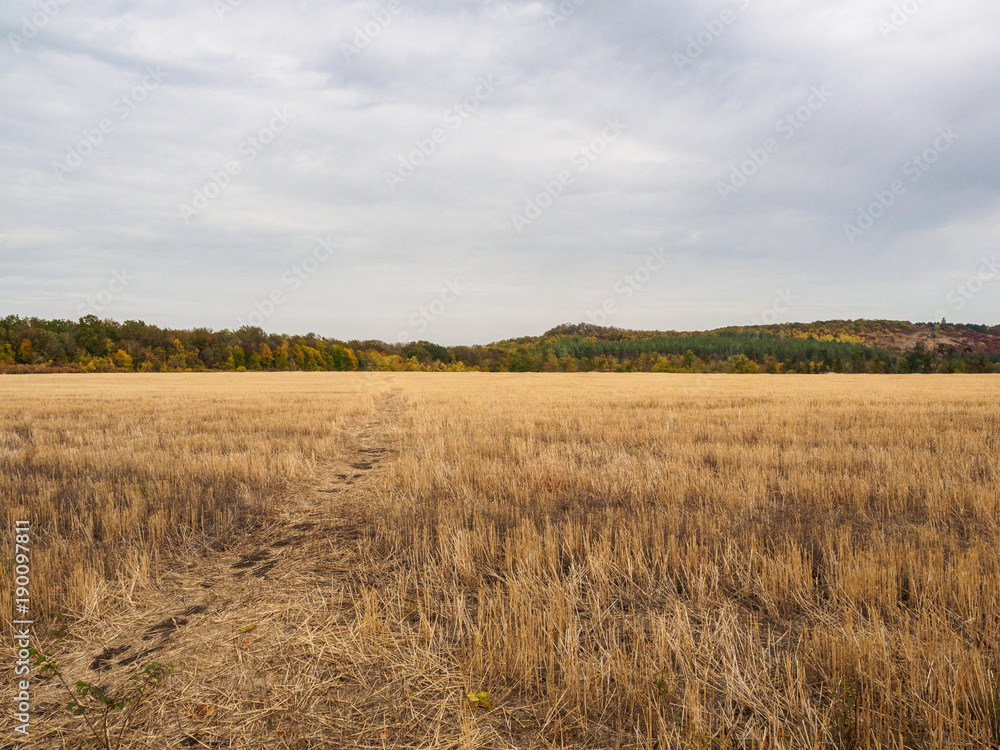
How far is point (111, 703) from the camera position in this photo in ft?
8.57

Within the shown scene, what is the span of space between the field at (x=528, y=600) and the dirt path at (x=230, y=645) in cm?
2

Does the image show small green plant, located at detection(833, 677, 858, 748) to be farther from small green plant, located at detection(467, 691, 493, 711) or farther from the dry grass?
the dry grass

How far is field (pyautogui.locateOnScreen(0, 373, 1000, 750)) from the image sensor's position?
8.57 feet

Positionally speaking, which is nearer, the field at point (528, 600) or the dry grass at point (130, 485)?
the field at point (528, 600)

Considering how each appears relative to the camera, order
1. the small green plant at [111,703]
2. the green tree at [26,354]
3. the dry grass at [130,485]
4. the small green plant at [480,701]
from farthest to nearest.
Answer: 1. the green tree at [26,354]
2. the dry grass at [130,485]
3. the small green plant at [480,701]
4. the small green plant at [111,703]

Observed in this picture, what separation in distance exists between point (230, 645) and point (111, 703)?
90 centimetres

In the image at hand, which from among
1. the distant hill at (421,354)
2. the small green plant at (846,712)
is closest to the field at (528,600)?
the small green plant at (846,712)

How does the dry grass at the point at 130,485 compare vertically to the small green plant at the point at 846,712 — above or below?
below

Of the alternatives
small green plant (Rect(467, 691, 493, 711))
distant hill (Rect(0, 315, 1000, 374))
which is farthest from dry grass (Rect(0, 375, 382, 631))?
distant hill (Rect(0, 315, 1000, 374))

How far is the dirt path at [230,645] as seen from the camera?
2.65m

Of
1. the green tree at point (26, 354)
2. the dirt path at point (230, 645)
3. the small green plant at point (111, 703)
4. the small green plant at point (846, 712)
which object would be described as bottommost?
the dirt path at point (230, 645)

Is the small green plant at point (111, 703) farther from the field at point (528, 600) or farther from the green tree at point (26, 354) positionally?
the green tree at point (26, 354)

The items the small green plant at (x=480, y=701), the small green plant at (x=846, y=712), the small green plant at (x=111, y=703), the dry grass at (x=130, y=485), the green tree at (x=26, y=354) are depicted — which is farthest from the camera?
the green tree at (x=26, y=354)

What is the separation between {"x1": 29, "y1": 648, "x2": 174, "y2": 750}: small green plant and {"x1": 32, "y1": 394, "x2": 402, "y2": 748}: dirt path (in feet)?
0.23
